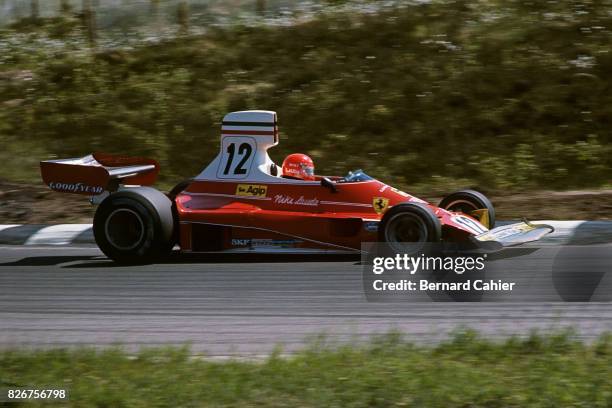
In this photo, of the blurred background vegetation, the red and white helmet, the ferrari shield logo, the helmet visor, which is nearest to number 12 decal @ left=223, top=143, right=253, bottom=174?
the red and white helmet

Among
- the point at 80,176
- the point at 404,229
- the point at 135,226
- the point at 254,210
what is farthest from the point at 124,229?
the point at 404,229

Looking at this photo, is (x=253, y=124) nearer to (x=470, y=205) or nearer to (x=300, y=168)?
(x=300, y=168)

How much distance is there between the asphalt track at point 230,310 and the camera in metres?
6.79

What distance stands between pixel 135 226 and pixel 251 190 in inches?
45.0

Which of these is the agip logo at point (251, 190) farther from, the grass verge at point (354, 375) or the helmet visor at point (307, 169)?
the grass verge at point (354, 375)

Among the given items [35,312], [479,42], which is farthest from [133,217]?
[479,42]

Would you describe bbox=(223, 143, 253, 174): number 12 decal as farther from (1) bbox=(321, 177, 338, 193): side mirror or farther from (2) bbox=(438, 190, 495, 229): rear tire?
(2) bbox=(438, 190, 495, 229): rear tire

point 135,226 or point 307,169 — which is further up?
point 307,169

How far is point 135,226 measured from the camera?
1033 centimetres

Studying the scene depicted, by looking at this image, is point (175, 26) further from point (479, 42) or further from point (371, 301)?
point (371, 301)

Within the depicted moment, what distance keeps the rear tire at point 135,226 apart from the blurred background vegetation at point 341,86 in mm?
5155

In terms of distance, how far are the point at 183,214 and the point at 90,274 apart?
1.12 m

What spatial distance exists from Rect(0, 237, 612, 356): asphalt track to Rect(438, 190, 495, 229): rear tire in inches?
49.3

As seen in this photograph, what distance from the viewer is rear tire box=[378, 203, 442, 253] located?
30.3 ft
